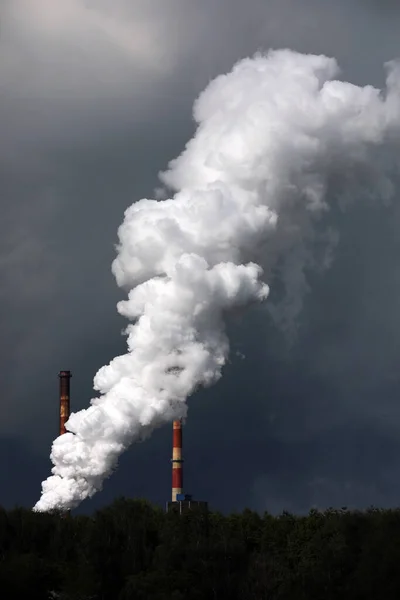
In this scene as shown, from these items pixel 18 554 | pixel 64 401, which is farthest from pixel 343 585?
pixel 64 401

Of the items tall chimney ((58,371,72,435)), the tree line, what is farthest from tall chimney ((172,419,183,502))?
the tree line

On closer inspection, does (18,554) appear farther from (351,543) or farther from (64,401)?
(64,401)

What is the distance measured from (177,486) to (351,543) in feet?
141

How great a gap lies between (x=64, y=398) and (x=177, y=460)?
50.9ft

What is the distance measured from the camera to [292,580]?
91625 millimetres

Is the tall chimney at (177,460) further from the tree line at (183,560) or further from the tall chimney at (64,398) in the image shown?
the tree line at (183,560)

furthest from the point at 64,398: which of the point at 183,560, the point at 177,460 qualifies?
the point at 183,560

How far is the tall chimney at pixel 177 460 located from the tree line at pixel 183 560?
1223 inches

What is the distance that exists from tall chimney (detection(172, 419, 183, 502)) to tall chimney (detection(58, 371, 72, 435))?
12.3 meters

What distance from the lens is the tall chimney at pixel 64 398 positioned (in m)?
141

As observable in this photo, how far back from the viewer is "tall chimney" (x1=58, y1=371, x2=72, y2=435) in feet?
463

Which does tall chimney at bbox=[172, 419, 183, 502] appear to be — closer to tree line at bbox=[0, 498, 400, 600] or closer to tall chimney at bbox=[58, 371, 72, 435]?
tall chimney at bbox=[58, 371, 72, 435]

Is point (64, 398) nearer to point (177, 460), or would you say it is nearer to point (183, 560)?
point (177, 460)

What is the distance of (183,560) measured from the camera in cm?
9344
